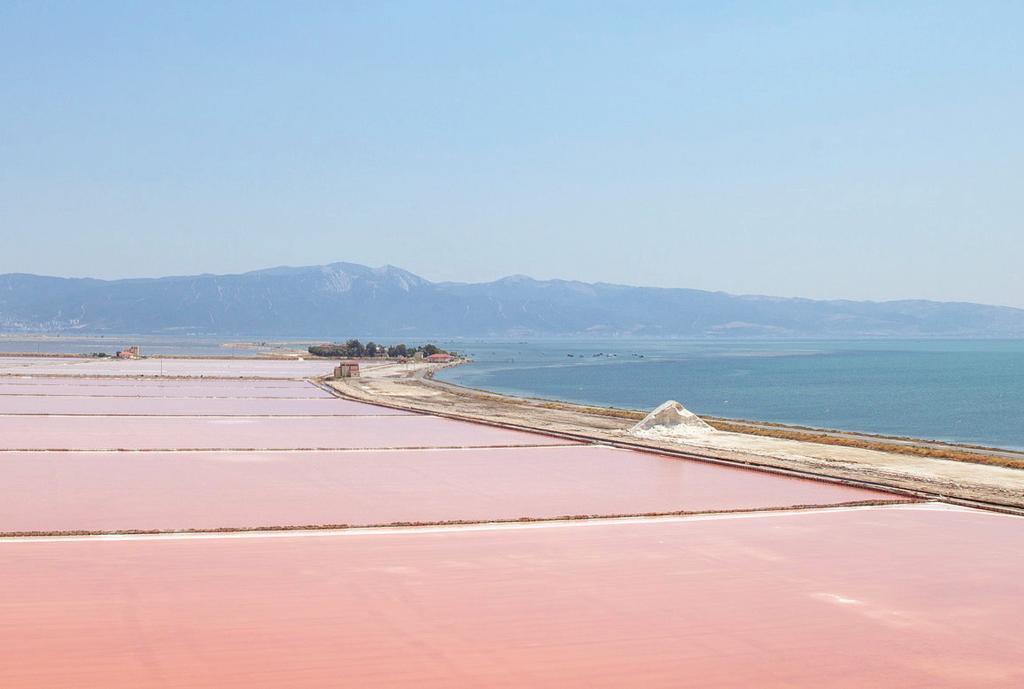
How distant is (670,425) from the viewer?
94.3 feet

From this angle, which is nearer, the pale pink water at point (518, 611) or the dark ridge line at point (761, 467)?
the pale pink water at point (518, 611)

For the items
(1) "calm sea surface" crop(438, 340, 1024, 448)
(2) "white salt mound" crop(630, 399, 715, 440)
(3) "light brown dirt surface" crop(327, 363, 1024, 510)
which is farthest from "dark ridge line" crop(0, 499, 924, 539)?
(1) "calm sea surface" crop(438, 340, 1024, 448)

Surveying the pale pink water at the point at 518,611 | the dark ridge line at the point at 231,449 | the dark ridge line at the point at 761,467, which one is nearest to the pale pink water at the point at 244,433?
the dark ridge line at the point at 231,449

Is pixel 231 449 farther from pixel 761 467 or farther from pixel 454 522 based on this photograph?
pixel 761 467

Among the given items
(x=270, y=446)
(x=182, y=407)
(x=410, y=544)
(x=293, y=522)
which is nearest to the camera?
(x=410, y=544)

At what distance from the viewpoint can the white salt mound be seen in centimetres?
2833

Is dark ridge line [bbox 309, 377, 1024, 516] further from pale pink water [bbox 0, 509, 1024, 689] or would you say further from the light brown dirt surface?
pale pink water [bbox 0, 509, 1024, 689]

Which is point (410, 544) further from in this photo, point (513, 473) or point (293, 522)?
point (513, 473)

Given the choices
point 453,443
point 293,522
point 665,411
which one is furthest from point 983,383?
point 293,522

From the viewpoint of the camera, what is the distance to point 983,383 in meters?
81.9

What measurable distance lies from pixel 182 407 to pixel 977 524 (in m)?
30.0

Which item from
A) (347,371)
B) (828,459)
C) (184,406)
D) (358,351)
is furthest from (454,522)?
(358,351)

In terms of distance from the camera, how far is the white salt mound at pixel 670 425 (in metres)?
28.3

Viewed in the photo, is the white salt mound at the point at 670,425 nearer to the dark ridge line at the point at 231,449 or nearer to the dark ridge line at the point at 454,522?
the dark ridge line at the point at 231,449
